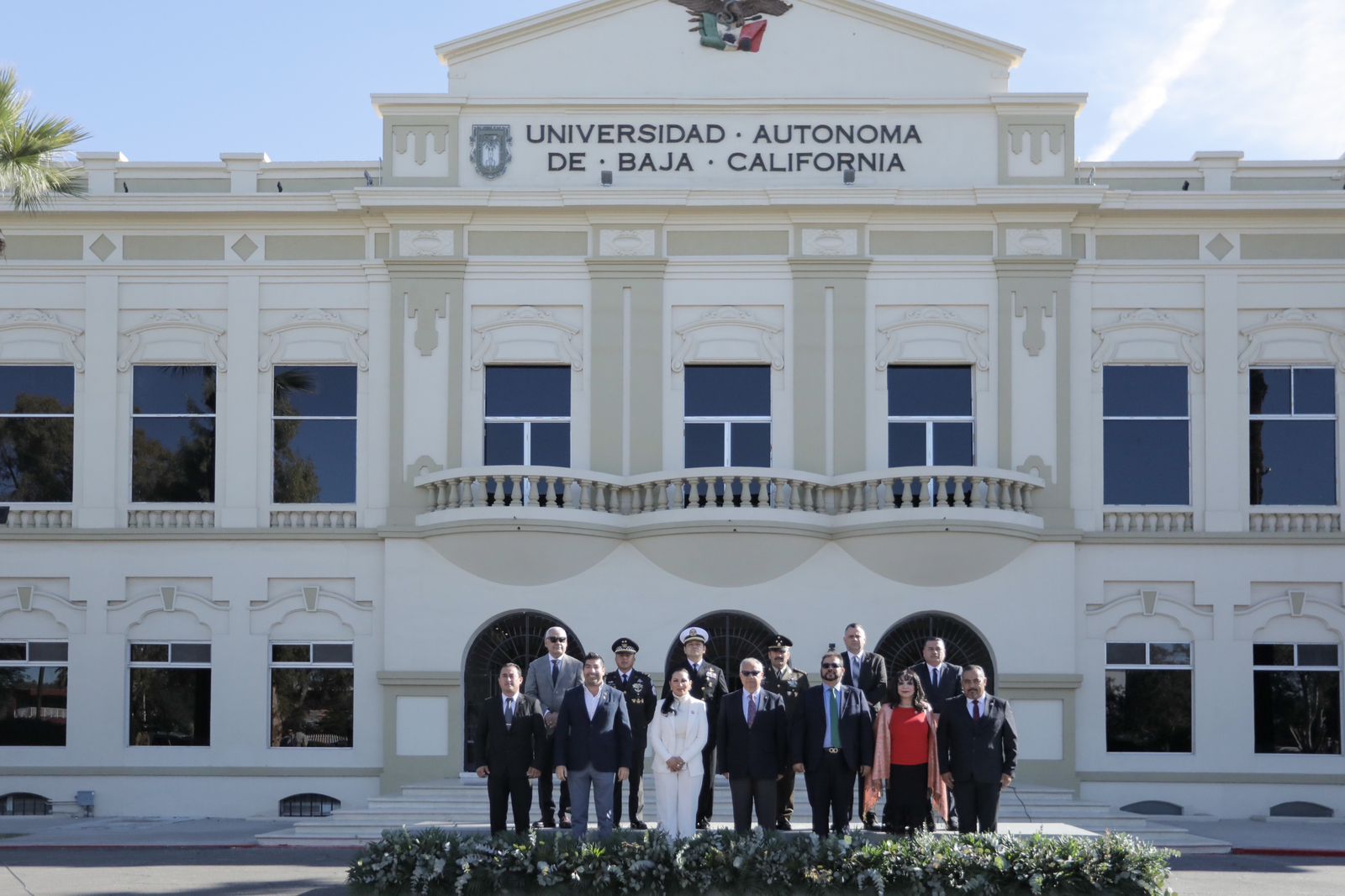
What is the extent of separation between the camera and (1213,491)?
76.9 feet

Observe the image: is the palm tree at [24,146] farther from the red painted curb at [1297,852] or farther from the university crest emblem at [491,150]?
the red painted curb at [1297,852]

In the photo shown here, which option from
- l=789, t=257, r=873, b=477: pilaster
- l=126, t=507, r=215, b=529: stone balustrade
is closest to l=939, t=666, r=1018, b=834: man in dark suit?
l=789, t=257, r=873, b=477: pilaster

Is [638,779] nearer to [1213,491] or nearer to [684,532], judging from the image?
[684,532]

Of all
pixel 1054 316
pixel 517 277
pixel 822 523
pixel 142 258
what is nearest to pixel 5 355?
pixel 142 258

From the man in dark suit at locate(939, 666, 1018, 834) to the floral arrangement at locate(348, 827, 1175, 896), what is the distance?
106 cm

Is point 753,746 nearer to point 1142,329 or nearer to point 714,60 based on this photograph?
point 1142,329

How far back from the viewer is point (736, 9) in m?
24.1

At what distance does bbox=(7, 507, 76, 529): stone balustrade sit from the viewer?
77.8 feet

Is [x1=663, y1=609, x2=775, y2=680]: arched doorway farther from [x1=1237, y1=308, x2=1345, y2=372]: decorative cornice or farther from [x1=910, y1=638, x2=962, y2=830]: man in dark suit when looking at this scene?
[x1=1237, y1=308, x2=1345, y2=372]: decorative cornice

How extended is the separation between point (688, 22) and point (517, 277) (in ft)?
15.3

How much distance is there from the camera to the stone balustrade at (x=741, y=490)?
22.3 metres

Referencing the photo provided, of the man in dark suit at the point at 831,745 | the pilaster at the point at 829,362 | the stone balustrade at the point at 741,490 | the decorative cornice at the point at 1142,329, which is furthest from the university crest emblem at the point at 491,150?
the man in dark suit at the point at 831,745

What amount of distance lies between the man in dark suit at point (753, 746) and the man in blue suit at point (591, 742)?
1.02 metres

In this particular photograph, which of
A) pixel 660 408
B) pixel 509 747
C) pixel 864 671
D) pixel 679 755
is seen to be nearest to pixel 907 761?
pixel 864 671
